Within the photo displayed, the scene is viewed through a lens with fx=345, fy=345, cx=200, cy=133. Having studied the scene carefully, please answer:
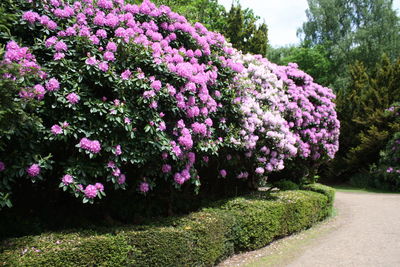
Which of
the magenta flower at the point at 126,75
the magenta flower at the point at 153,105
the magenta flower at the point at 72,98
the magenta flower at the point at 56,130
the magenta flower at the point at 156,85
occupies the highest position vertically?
the magenta flower at the point at 126,75

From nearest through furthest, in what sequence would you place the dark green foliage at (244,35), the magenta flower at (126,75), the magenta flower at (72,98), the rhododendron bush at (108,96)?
the rhododendron bush at (108,96) < the magenta flower at (72,98) < the magenta flower at (126,75) < the dark green foliage at (244,35)

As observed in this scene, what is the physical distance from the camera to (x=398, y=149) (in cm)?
1552

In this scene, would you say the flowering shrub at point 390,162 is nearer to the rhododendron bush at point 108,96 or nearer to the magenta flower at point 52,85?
the rhododendron bush at point 108,96

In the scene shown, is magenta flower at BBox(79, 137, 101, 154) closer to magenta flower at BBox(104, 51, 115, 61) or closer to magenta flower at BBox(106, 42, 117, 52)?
magenta flower at BBox(104, 51, 115, 61)

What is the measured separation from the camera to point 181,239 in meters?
5.14

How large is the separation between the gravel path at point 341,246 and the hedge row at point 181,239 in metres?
0.30

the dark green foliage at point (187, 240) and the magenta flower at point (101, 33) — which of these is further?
the magenta flower at point (101, 33)

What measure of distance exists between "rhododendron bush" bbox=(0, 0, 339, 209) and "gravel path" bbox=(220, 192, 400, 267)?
2.18m

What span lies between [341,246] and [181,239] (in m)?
3.64

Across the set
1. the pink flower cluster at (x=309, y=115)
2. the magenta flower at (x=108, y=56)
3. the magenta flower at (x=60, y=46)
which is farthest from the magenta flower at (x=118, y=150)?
the pink flower cluster at (x=309, y=115)

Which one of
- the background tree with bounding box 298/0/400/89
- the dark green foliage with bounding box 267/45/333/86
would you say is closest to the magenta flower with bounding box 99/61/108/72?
the background tree with bounding box 298/0/400/89

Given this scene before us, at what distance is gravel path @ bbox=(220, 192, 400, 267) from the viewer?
5.97 meters

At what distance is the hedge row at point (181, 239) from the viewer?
13.3 ft

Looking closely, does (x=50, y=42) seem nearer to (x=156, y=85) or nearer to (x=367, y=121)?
(x=156, y=85)
